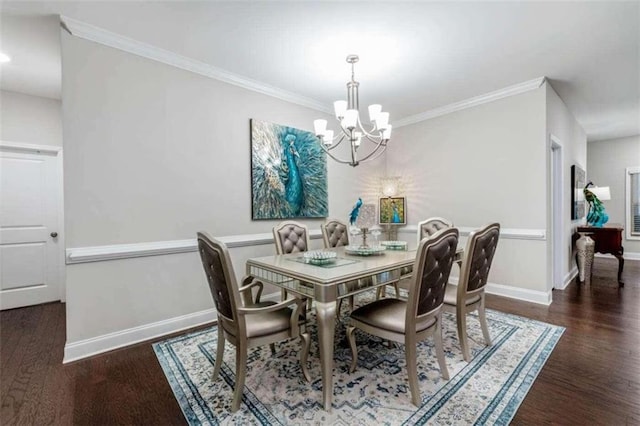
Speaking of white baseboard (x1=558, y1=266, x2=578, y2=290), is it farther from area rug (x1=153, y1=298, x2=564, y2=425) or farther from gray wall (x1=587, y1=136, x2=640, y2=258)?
gray wall (x1=587, y1=136, x2=640, y2=258)

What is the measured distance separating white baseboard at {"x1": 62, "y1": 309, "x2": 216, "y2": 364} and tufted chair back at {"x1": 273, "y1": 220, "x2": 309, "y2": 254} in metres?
1.03

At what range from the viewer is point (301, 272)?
1.88 metres

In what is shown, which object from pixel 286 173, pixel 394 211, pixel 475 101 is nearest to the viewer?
pixel 286 173

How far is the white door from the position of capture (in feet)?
11.2

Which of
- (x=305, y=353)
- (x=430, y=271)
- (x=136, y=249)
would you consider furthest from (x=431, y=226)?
(x=136, y=249)

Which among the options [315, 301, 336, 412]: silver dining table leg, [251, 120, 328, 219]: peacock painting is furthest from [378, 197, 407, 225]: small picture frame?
[315, 301, 336, 412]: silver dining table leg

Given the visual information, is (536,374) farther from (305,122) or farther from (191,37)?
(191,37)

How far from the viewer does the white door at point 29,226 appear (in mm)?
3414

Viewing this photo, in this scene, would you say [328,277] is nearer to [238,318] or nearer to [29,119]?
[238,318]

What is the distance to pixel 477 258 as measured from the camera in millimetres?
2127

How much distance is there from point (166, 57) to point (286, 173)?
1.70 metres

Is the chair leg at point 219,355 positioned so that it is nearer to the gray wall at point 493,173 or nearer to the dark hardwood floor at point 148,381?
the dark hardwood floor at point 148,381

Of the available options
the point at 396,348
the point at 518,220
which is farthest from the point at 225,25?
the point at 518,220

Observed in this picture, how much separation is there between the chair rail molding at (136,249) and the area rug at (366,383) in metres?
0.83
